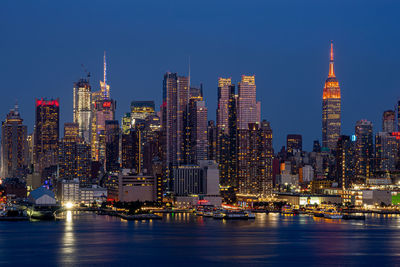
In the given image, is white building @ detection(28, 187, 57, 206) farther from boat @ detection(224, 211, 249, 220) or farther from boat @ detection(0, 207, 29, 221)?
boat @ detection(224, 211, 249, 220)

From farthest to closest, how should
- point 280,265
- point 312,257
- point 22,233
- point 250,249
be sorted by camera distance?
point 22,233 → point 250,249 → point 312,257 → point 280,265

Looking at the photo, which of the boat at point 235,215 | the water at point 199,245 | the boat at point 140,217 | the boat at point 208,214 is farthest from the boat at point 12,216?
the boat at point 235,215

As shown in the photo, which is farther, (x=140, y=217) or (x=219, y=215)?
(x=219, y=215)

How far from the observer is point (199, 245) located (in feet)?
326

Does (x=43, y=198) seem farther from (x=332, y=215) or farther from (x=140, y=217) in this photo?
(x=332, y=215)

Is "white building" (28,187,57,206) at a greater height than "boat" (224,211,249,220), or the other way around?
"white building" (28,187,57,206)

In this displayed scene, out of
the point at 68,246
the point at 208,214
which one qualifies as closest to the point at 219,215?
the point at 208,214

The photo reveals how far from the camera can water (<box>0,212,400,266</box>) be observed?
3342 inches

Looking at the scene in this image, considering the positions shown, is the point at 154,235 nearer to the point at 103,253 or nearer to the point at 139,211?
the point at 103,253

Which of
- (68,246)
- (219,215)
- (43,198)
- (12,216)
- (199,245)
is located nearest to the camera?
(68,246)

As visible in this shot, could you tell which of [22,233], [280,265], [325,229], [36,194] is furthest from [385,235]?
[36,194]

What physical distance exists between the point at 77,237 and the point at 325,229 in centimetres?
3960

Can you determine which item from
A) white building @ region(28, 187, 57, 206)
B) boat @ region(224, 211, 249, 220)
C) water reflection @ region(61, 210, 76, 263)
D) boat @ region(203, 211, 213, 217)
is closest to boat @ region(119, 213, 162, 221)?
boat @ region(224, 211, 249, 220)

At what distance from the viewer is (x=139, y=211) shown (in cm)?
17212
